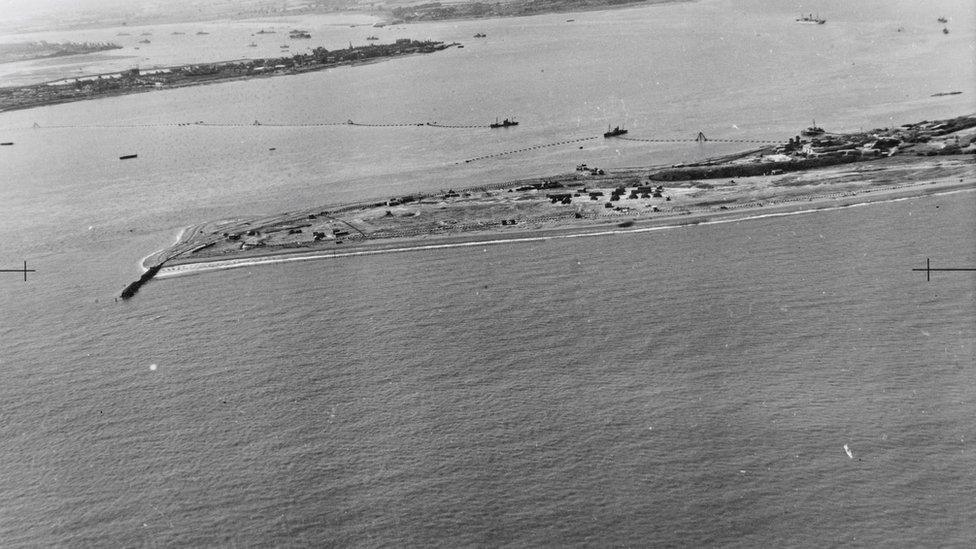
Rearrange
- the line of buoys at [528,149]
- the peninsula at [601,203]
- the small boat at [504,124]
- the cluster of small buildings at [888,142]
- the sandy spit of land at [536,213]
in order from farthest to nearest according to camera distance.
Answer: the small boat at [504,124] → the line of buoys at [528,149] → the cluster of small buildings at [888,142] → the peninsula at [601,203] → the sandy spit of land at [536,213]

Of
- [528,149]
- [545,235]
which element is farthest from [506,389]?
[528,149]

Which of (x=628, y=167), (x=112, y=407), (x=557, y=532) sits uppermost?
(x=628, y=167)

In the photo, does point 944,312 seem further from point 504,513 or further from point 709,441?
point 504,513

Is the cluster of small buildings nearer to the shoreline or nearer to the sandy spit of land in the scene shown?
the sandy spit of land

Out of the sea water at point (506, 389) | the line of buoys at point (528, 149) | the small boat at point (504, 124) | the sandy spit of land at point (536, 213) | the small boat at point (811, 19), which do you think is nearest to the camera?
the sea water at point (506, 389)

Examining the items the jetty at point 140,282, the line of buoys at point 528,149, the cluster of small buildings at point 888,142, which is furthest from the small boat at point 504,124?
the jetty at point 140,282

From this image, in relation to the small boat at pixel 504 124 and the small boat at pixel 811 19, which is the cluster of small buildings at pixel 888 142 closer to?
the small boat at pixel 504 124

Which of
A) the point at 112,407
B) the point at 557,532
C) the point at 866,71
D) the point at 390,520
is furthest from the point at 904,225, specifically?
the point at 866,71

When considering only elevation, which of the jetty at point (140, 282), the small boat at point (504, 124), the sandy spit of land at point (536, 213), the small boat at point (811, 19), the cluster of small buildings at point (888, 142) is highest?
the small boat at point (811, 19)
